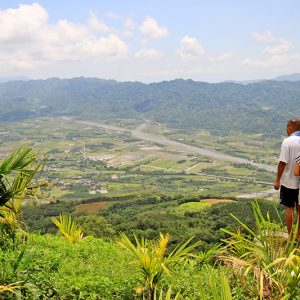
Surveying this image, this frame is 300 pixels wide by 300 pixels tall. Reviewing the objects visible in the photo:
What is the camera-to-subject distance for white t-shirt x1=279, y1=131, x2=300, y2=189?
5309mm

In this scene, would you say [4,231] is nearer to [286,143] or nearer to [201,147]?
[286,143]

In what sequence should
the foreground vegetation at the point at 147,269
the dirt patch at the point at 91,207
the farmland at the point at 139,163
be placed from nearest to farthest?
the foreground vegetation at the point at 147,269 < the dirt patch at the point at 91,207 < the farmland at the point at 139,163

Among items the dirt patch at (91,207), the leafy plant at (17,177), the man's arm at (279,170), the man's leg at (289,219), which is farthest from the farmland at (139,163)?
the man's leg at (289,219)

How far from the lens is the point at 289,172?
212 inches

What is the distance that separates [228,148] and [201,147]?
10.8 meters

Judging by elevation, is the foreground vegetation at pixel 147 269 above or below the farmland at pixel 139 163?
above

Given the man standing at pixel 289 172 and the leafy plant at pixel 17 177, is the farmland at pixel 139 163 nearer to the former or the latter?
the leafy plant at pixel 17 177

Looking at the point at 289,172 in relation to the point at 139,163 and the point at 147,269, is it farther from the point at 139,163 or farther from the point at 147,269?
the point at 139,163

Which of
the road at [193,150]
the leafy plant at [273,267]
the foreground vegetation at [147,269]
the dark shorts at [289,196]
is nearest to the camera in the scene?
the leafy plant at [273,267]

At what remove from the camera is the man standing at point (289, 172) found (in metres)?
5.31

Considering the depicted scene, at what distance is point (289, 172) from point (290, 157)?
213 millimetres

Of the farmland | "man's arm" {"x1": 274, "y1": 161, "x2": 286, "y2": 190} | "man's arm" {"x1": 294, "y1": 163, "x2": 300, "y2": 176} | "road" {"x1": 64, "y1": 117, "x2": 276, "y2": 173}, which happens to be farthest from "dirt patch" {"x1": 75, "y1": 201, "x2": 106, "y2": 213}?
"road" {"x1": 64, "y1": 117, "x2": 276, "y2": 173}

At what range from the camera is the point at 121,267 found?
6641 mm

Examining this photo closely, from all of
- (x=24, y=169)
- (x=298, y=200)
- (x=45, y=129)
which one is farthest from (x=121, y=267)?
(x=45, y=129)
